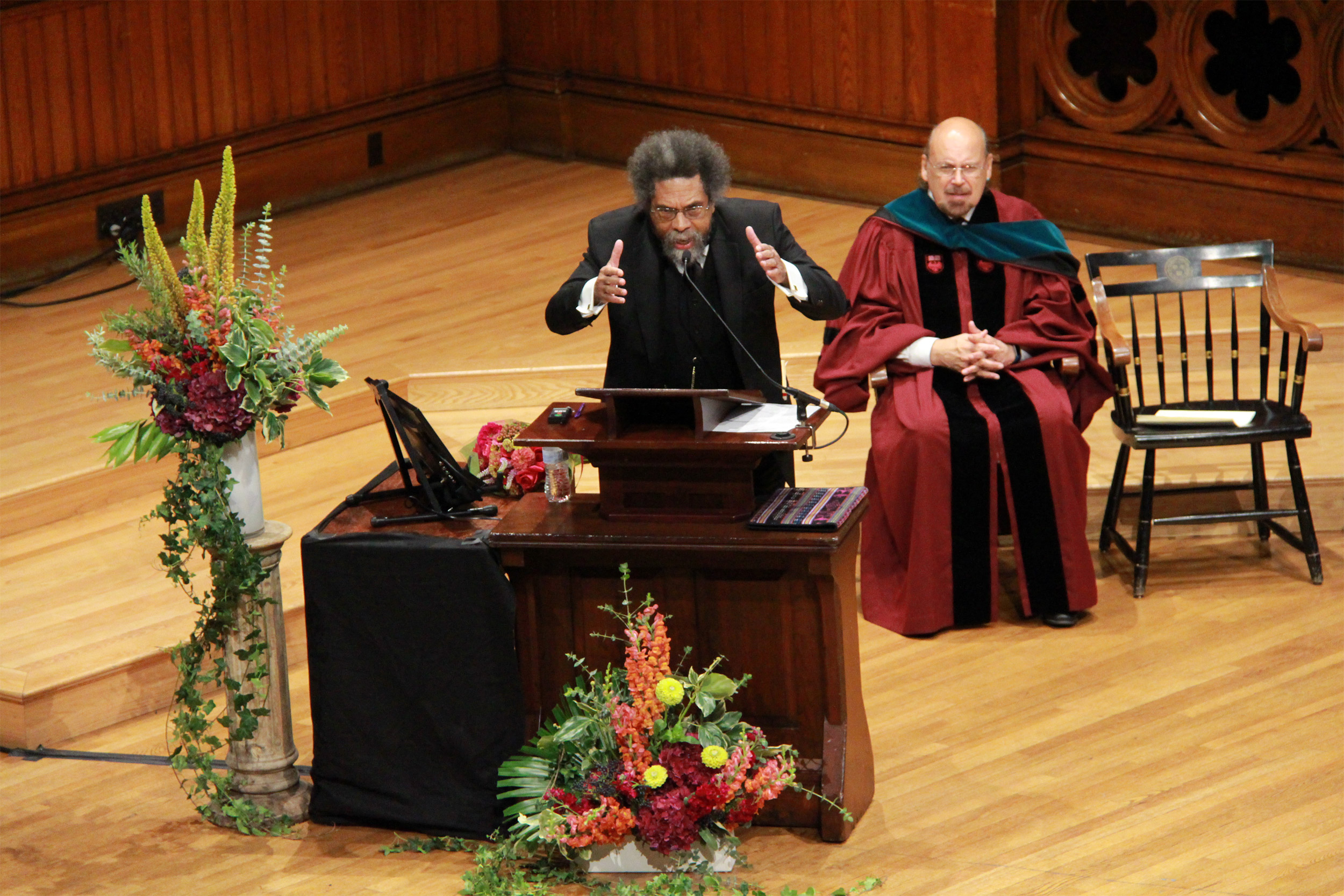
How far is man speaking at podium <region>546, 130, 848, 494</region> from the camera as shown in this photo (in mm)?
4387

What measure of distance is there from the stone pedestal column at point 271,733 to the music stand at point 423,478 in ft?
0.78

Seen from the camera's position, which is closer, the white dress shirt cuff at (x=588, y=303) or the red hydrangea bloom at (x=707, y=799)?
the red hydrangea bloom at (x=707, y=799)

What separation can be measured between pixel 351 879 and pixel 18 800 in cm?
94

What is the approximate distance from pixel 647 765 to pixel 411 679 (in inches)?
23.3

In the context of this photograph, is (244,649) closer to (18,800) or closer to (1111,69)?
(18,800)

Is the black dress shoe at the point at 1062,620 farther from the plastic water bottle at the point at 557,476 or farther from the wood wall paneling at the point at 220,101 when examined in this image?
the wood wall paneling at the point at 220,101

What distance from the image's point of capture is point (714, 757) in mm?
3887

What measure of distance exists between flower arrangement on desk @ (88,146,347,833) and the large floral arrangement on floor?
66cm

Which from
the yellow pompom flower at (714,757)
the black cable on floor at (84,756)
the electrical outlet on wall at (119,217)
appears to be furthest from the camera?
the electrical outlet on wall at (119,217)

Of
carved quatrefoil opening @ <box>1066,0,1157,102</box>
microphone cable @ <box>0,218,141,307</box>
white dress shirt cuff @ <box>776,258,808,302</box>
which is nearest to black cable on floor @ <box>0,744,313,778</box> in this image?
white dress shirt cuff @ <box>776,258,808,302</box>

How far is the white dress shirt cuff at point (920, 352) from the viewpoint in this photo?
525 centimetres

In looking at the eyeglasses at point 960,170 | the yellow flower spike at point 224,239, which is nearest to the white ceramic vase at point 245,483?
the yellow flower spike at point 224,239

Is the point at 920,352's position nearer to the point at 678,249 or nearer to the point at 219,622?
the point at 678,249

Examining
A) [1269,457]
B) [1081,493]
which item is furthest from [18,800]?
[1269,457]
